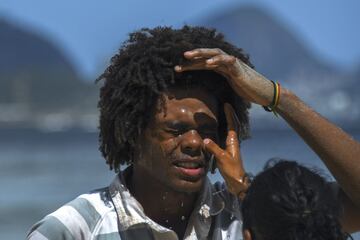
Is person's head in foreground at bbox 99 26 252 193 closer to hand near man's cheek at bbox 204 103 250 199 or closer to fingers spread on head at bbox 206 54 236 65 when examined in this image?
hand near man's cheek at bbox 204 103 250 199

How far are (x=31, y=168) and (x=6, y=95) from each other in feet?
225

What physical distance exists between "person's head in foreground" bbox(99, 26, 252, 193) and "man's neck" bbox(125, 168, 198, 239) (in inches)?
1.3

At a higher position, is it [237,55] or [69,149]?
[237,55]

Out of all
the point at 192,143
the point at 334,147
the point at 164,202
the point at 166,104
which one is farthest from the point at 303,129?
the point at 164,202

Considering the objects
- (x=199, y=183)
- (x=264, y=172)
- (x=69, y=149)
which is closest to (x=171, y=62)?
(x=199, y=183)

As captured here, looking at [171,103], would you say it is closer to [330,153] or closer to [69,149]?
[330,153]

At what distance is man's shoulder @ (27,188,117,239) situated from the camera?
4410 mm

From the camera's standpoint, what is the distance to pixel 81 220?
4.48m

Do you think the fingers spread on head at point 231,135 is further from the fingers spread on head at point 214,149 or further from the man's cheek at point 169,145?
the man's cheek at point 169,145

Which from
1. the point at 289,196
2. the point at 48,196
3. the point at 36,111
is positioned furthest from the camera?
the point at 36,111

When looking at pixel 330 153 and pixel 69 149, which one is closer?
pixel 330 153

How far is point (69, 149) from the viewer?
71.7 m

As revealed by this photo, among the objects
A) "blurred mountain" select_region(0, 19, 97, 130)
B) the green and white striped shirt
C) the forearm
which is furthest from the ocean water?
"blurred mountain" select_region(0, 19, 97, 130)

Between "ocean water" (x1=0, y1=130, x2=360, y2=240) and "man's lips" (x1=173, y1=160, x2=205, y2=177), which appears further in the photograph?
"ocean water" (x1=0, y1=130, x2=360, y2=240)
